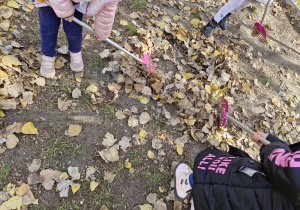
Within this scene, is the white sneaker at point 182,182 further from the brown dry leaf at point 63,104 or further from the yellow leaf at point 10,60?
the yellow leaf at point 10,60

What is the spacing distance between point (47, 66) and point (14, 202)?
4.14 feet

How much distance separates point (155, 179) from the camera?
2.53 meters

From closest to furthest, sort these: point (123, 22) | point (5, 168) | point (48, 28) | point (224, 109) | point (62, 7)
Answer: point (62, 7) < point (5, 168) < point (48, 28) < point (224, 109) < point (123, 22)

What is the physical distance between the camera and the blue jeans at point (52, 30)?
220cm

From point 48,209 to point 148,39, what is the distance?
2.18 meters

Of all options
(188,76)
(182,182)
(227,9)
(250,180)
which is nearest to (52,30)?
(188,76)

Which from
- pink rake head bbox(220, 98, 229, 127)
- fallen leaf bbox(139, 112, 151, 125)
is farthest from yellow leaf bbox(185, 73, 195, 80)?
fallen leaf bbox(139, 112, 151, 125)

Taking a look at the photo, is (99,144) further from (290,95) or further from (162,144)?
(290,95)

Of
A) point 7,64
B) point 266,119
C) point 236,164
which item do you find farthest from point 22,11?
point 266,119

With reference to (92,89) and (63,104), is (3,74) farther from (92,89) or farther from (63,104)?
(92,89)

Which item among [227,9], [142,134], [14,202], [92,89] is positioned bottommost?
[14,202]

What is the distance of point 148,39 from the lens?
3.30m

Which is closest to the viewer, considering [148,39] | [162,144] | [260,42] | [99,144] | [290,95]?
[99,144]

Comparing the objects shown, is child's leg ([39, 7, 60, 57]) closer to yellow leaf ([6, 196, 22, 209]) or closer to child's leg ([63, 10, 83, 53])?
child's leg ([63, 10, 83, 53])
